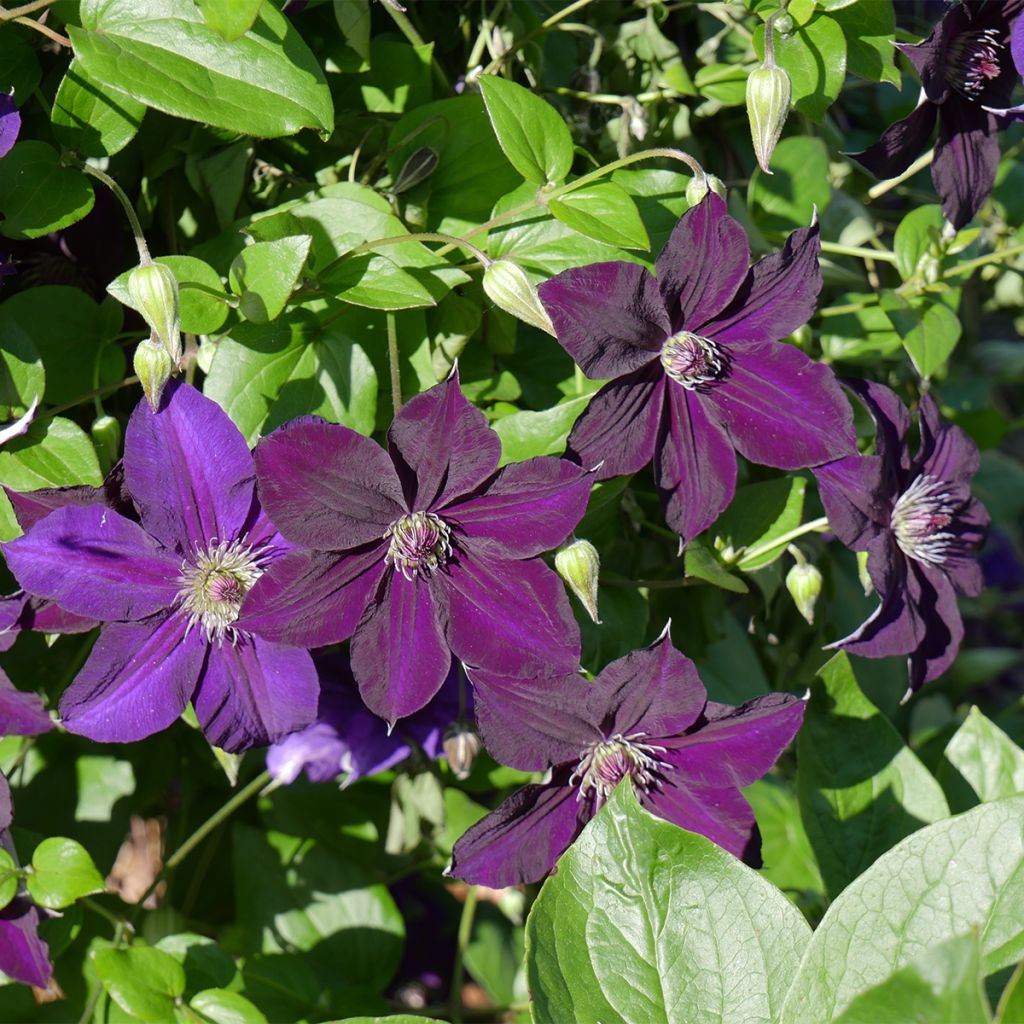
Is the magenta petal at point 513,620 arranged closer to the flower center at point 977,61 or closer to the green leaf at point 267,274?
the green leaf at point 267,274

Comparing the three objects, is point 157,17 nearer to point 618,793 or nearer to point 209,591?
point 209,591

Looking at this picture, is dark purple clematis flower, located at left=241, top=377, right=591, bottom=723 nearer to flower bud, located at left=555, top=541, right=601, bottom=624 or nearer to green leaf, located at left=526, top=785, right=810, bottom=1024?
flower bud, located at left=555, top=541, right=601, bottom=624

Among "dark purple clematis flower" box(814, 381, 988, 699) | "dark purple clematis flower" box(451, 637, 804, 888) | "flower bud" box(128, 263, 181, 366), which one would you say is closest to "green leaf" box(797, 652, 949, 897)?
"dark purple clematis flower" box(814, 381, 988, 699)

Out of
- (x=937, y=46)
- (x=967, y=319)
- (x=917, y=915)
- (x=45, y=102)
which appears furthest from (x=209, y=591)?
(x=967, y=319)

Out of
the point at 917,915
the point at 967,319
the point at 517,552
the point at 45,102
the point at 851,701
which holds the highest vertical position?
the point at 45,102

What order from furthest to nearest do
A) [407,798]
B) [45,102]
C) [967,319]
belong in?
[967,319]
[407,798]
[45,102]

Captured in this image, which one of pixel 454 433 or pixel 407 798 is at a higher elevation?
pixel 454 433
